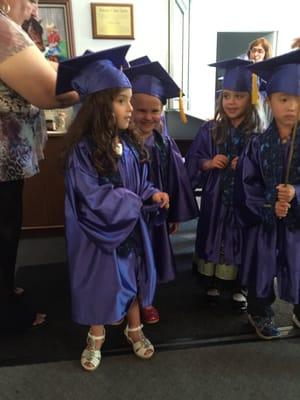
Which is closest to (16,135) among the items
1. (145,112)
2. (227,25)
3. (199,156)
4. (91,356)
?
(145,112)

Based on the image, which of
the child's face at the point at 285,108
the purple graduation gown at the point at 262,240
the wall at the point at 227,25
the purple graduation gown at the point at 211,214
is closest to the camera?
the child's face at the point at 285,108

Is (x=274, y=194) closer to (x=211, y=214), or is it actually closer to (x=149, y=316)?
(x=211, y=214)

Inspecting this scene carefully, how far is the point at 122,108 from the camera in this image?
45.0 inches

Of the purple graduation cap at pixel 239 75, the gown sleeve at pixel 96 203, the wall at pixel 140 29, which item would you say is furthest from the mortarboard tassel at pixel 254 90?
the wall at pixel 140 29

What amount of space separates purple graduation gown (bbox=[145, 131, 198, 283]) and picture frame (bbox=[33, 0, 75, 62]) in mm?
1642

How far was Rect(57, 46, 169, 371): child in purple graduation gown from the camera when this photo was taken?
1104 millimetres

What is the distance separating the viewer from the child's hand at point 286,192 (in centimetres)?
117

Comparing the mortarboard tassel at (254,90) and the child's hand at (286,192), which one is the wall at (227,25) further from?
the child's hand at (286,192)

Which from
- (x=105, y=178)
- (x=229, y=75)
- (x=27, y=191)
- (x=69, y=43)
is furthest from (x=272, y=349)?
(x=69, y=43)

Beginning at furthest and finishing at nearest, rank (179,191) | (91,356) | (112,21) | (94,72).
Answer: (112,21) → (179,191) → (91,356) → (94,72)

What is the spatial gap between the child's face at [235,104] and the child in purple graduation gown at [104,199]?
450 millimetres

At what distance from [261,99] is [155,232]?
2.43 feet

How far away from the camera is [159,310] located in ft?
5.49

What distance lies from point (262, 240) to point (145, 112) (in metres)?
0.70
